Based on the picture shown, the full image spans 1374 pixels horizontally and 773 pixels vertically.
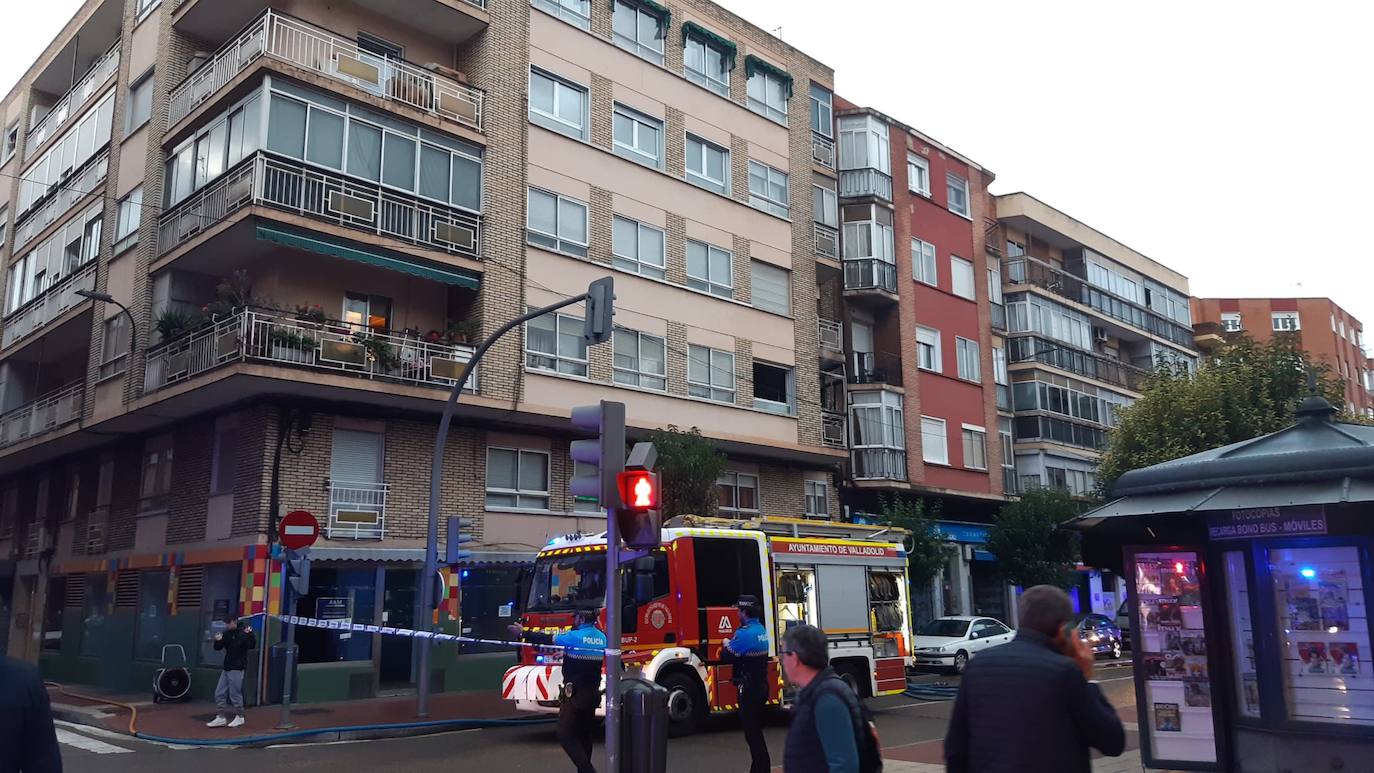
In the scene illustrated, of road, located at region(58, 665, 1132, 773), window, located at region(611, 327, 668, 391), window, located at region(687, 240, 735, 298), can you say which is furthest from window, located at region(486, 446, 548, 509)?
road, located at region(58, 665, 1132, 773)

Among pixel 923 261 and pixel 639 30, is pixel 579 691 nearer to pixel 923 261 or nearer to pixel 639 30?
pixel 639 30

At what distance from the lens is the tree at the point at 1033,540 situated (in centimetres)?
3450

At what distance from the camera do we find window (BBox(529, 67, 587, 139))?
82.9ft

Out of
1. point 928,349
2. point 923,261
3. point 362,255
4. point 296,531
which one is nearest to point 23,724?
point 296,531

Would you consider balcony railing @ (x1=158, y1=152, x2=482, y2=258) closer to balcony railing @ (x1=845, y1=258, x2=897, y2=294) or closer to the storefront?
balcony railing @ (x1=845, y1=258, x2=897, y2=294)

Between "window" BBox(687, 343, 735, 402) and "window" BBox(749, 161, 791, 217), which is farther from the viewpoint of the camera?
"window" BBox(749, 161, 791, 217)

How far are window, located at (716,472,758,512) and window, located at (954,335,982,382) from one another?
460 inches

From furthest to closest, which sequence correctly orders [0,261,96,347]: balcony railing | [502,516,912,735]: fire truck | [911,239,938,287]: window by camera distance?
[911,239,938,287]: window < [0,261,96,347]: balcony railing < [502,516,912,735]: fire truck

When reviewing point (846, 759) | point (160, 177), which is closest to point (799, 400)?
point (160, 177)

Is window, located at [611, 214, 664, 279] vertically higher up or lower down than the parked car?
higher up

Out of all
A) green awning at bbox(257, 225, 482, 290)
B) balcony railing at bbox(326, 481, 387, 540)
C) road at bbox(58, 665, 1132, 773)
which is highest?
green awning at bbox(257, 225, 482, 290)

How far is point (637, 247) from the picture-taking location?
88.1ft

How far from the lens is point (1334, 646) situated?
9.29m

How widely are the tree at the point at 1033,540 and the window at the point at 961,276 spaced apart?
760 centimetres
